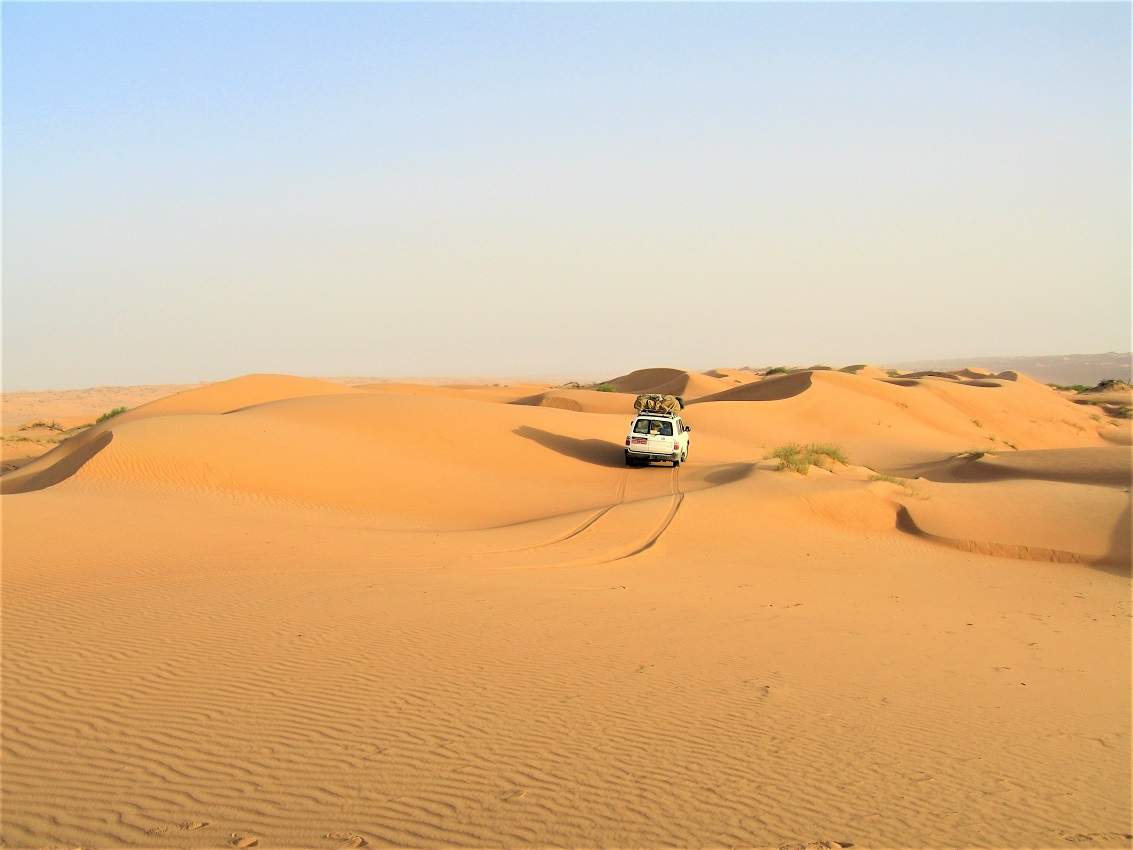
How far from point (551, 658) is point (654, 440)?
56.9 feet

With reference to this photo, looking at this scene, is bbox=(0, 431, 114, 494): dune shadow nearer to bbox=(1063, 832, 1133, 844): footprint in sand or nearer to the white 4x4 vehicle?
the white 4x4 vehicle

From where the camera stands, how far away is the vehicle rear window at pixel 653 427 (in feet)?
85.4

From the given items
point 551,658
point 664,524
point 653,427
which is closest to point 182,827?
point 551,658

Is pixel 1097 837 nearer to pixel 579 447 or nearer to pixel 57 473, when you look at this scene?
pixel 57 473

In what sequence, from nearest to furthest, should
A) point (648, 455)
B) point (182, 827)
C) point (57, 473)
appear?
point (182, 827), point (57, 473), point (648, 455)

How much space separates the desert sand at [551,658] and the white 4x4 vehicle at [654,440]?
253 centimetres

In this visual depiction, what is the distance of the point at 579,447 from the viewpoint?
29328mm

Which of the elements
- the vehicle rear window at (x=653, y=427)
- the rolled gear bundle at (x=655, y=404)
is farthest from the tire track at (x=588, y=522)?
the rolled gear bundle at (x=655, y=404)

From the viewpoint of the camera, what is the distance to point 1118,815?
221 inches

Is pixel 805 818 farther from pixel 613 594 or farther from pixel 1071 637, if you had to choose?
pixel 1071 637

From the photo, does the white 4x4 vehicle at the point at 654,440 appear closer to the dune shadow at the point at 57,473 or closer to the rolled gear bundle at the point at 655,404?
the rolled gear bundle at the point at 655,404

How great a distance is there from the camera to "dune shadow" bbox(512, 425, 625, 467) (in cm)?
2777

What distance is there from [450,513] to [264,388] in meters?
25.2

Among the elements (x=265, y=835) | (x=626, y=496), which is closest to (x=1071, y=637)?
(x=265, y=835)
